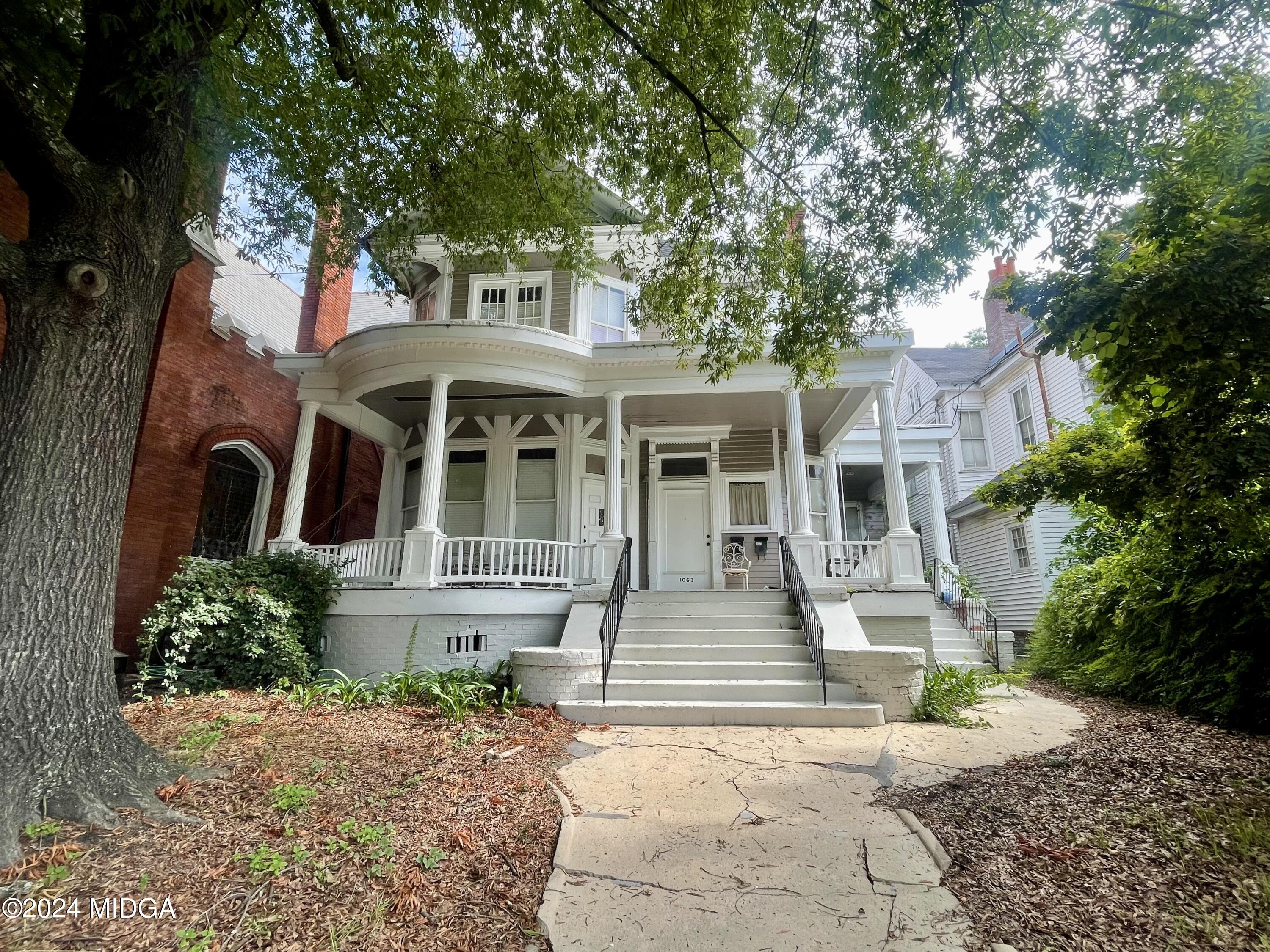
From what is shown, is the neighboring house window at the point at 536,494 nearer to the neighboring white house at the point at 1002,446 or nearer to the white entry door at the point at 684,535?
the white entry door at the point at 684,535

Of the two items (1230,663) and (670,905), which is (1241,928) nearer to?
(670,905)

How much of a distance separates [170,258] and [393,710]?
14.7ft

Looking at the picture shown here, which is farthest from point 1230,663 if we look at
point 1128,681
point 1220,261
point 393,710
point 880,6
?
point 393,710

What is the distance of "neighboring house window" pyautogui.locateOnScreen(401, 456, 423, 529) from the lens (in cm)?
1125

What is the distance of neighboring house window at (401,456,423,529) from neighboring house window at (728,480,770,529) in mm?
5763

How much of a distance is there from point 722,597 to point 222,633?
6.12m

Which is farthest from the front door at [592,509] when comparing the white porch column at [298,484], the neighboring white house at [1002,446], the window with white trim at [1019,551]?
the window with white trim at [1019,551]

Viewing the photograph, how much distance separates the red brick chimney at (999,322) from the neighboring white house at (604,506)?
637cm

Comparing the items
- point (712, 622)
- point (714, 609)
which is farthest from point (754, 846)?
point (714, 609)

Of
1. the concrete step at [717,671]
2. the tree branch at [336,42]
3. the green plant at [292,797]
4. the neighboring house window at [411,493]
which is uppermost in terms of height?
the tree branch at [336,42]

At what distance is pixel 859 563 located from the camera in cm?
990

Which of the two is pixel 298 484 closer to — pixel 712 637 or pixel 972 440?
pixel 712 637

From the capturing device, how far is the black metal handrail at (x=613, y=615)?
6.54 meters

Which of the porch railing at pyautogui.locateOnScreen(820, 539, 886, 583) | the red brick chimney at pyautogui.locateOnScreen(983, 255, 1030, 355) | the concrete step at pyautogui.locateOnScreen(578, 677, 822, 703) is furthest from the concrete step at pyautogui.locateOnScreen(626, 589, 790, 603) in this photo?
the red brick chimney at pyautogui.locateOnScreen(983, 255, 1030, 355)
